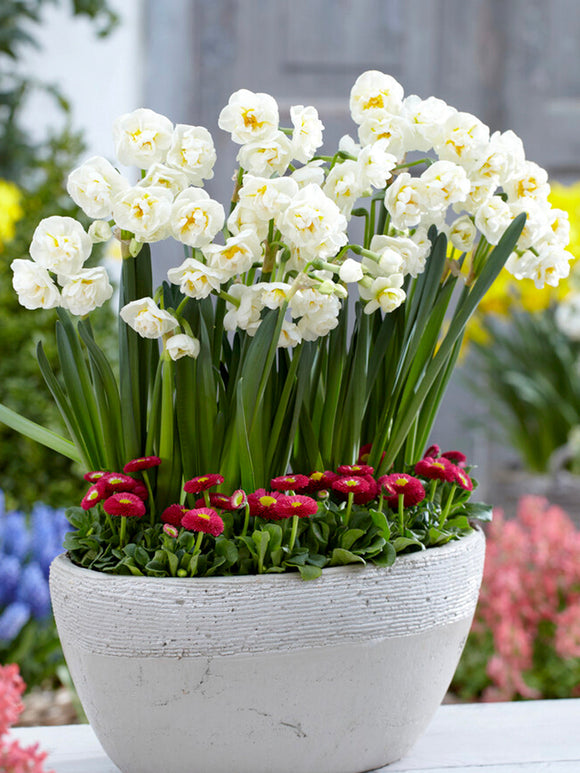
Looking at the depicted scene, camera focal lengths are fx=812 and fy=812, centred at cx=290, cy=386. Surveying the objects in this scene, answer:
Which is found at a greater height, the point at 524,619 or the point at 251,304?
the point at 251,304

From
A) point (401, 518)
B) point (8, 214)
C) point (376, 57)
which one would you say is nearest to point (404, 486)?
point (401, 518)

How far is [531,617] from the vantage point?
4.49 feet

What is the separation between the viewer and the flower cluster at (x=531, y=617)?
130 centimetres

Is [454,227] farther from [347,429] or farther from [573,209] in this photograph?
[573,209]

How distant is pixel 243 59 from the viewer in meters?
2.59

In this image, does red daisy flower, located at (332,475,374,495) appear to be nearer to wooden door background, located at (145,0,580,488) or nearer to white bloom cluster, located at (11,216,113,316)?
white bloom cluster, located at (11,216,113,316)

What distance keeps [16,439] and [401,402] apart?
3.46 feet

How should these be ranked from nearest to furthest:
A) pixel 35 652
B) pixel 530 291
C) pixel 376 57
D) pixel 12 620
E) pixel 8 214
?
pixel 12 620 → pixel 35 652 → pixel 8 214 → pixel 530 291 → pixel 376 57

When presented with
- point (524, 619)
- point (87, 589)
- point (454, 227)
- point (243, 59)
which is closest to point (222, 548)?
point (87, 589)

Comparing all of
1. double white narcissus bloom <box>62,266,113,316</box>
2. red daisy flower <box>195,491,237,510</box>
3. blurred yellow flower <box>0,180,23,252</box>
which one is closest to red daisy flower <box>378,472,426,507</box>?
red daisy flower <box>195,491,237,510</box>

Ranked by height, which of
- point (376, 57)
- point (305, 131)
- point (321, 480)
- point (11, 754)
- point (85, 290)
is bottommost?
point (11, 754)

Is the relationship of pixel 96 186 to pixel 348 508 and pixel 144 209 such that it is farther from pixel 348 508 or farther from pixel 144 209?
pixel 348 508

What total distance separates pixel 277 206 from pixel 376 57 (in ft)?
7.83

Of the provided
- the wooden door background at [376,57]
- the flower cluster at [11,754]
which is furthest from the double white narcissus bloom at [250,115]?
the wooden door background at [376,57]
